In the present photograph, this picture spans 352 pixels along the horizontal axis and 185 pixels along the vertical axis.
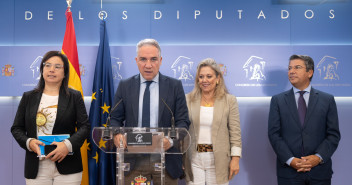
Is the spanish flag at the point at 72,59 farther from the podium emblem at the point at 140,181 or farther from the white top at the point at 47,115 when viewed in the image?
the podium emblem at the point at 140,181

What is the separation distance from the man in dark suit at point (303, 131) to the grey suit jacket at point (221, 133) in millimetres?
465

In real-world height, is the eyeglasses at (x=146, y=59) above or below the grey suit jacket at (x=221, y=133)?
above

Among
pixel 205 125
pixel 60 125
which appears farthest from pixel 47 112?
pixel 205 125

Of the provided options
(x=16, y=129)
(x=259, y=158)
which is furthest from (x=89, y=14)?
(x=259, y=158)

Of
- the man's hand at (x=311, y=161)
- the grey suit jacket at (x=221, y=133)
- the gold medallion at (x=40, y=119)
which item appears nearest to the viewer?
the gold medallion at (x=40, y=119)

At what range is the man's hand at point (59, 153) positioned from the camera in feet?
7.80

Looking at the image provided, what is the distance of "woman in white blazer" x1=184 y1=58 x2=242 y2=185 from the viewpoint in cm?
278

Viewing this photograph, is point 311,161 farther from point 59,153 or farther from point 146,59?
point 59,153

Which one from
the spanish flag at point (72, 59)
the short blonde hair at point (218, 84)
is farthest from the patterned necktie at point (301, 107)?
the spanish flag at point (72, 59)

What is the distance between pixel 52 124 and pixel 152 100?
2.88 ft

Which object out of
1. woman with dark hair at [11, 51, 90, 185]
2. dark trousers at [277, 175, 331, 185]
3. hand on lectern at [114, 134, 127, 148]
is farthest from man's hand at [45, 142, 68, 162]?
dark trousers at [277, 175, 331, 185]

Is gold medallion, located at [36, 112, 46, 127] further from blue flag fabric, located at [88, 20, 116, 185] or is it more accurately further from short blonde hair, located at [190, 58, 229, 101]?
short blonde hair, located at [190, 58, 229, 101]

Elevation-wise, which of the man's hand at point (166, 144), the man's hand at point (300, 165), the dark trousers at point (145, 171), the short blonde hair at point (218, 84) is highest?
the short blonde hair at point (218, 84)

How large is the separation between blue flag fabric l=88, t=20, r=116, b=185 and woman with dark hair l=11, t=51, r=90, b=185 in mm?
725
